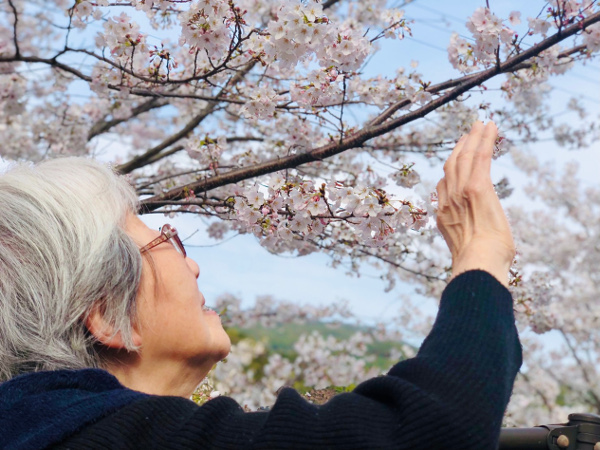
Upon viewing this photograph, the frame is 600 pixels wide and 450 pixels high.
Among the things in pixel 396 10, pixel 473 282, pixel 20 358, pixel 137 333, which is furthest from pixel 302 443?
pixel 396 10

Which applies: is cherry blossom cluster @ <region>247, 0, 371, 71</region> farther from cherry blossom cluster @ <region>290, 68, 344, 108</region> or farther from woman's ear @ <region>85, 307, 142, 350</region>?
woman's ear @ <region>85, 307, 142, 350</region>

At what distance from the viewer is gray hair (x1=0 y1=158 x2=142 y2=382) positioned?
3.82ft

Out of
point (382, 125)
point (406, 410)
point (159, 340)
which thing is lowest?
point (406, 410)

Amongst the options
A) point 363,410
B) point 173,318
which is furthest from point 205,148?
point 363,410

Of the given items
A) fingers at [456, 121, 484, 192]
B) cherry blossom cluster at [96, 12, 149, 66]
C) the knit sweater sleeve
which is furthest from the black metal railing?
cherry blossom cluster at [96, 12, 149, 66]

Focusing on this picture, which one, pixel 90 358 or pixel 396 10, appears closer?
pixel 90 358

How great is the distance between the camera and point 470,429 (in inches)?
30.3

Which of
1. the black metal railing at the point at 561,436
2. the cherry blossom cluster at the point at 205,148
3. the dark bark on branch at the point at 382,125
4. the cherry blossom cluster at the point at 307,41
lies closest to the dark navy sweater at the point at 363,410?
the black metal railing at the point at 561,436

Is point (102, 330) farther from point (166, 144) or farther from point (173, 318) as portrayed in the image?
point (166, 144)

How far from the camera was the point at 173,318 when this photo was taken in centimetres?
125

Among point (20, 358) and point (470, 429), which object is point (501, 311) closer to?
point (470, 429)

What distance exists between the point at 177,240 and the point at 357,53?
1.17m

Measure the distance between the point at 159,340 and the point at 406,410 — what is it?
0.64 metres

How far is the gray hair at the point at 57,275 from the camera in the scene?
3.82ft
